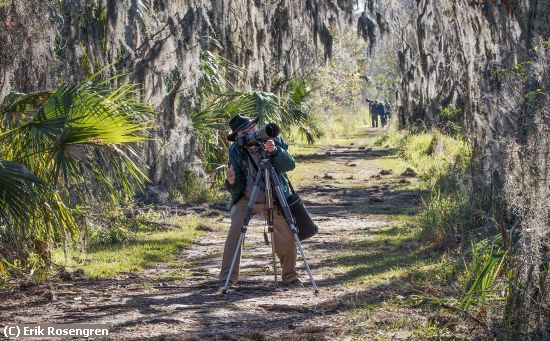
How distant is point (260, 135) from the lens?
861 centimetres

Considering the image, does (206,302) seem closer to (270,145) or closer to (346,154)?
(270,145)

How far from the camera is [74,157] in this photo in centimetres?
828

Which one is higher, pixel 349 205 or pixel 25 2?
pixel 25 2

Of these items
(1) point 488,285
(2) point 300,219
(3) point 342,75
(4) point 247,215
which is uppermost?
(3) point 342,75

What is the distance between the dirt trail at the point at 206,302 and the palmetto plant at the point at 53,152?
2.00 ft

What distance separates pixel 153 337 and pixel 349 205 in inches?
402

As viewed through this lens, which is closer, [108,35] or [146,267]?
[146,267]

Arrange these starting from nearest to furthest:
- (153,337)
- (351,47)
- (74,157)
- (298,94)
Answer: (153,337) < (74,157) < (298,94) < (351,47)

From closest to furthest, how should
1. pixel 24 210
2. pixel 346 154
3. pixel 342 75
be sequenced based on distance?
pixel 24 210 → pixel 346 154 → pixel 342 75

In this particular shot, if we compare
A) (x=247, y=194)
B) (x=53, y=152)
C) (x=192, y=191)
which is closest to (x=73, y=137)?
(x=53, y=152)

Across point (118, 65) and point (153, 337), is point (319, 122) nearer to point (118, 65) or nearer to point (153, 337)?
point (118, 65)

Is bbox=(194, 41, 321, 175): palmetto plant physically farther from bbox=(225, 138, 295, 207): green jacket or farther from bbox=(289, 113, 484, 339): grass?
bbox=(225, 138, 295, 207): green jacket

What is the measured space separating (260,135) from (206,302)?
153 cm

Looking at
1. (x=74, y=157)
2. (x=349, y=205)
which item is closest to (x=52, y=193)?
(x=74, y=157)
